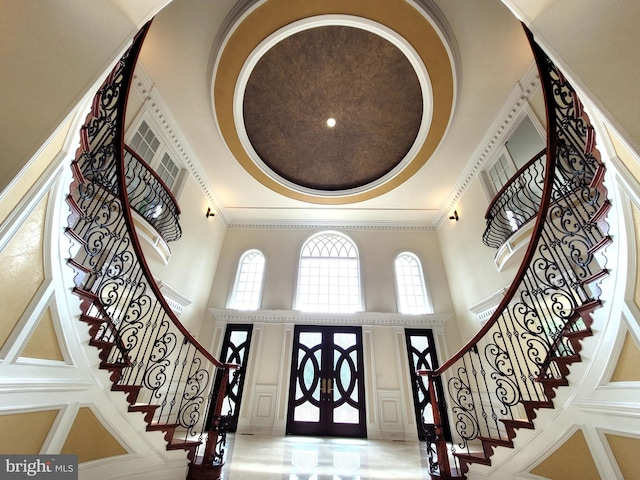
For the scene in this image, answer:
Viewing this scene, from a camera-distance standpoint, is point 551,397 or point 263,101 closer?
point 551,397

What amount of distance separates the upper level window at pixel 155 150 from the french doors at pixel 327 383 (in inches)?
162

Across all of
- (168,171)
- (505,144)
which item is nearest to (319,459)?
(168,171)

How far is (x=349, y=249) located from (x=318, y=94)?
389cm

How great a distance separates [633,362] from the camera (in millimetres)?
1582

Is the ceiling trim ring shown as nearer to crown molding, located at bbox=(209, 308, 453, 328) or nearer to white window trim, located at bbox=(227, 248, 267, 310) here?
white window trim, located at bbox=(227, 248, 267, 310)

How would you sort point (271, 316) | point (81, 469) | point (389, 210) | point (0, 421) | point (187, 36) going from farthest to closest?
point (389, 210)
point (271, 316)
point (187, 36)
point (81, 469)
point (0, 421)

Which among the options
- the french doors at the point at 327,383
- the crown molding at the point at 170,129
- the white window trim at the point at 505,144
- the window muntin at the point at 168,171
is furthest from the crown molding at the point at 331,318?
the window muntin at the point at 168,171

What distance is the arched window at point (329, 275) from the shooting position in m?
6.48

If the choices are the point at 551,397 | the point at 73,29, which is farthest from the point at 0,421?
the point at 551,397

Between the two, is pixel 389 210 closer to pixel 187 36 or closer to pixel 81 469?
pixel 187 36

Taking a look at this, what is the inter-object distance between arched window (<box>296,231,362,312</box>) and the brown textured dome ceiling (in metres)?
1.75

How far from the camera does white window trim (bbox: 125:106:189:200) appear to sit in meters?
4.23

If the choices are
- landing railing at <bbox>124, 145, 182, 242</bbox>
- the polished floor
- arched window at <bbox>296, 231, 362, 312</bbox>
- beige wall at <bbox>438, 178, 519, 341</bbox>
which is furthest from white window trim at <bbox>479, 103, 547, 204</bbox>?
landing railing at <bbox>124, 145, 182, 242</bbox>

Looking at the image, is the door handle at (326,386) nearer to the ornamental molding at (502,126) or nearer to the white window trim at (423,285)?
the white window trim at (423,285)
